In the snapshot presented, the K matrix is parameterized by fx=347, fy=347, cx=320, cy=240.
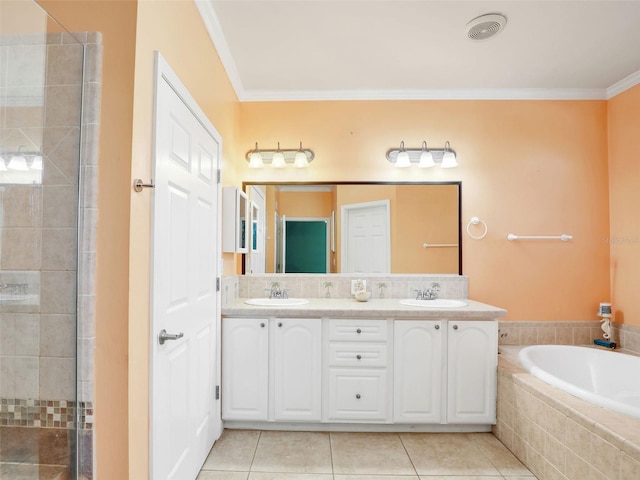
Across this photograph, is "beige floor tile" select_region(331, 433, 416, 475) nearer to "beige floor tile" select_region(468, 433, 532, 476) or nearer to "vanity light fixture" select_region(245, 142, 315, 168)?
"beige floor tile" select_region(468, 433, 532, 476)

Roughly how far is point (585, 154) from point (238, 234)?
9.48ft

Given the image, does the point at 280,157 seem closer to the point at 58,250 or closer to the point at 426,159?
the point at 426,159

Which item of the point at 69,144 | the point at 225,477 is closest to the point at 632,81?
the point at 69,144

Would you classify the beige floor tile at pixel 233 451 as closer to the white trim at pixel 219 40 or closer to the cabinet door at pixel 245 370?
the cabinet door at pixel 245 370

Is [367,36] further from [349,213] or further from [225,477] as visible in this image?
[225,477]

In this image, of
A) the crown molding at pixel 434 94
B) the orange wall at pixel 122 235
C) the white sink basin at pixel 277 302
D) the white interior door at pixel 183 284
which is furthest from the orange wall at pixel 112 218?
the crown molding at pixel 434 94

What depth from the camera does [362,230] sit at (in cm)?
291

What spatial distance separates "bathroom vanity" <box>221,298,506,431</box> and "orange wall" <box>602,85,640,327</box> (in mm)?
1217

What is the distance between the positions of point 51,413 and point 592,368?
3166mm

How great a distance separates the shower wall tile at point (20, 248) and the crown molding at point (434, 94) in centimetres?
216

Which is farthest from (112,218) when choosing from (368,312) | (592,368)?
(592,368)

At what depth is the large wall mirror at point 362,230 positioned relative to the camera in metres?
2.88

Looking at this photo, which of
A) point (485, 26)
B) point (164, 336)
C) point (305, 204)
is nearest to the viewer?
point (164, 336)

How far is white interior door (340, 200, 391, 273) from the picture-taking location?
2.88 meters
